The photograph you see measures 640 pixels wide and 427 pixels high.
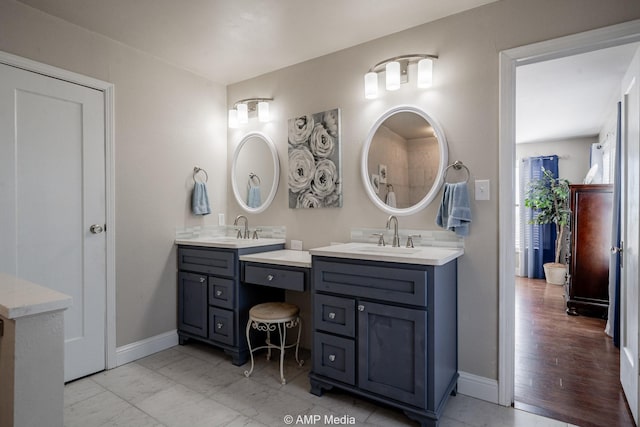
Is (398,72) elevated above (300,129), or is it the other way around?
(398,72)

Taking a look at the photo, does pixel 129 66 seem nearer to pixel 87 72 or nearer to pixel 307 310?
pixel 87 72

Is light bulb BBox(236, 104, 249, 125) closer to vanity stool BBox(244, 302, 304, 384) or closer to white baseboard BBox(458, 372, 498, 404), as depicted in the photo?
vanity stool BBox(244, 302, 304, 384)

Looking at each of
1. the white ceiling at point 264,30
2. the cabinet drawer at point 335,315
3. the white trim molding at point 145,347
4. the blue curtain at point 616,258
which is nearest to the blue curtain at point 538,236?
the white ceiling at point 264,30

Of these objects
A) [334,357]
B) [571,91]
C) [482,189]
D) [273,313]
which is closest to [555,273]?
[571,91]

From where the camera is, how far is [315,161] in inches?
109

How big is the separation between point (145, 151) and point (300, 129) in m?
1.24

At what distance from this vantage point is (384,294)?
1.86 metres

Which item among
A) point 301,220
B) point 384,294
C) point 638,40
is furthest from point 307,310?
point 638,40

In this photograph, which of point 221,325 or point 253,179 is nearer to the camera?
point 221,325

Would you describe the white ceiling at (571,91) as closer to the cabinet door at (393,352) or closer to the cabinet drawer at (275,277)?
the cabinet door at (393,352)

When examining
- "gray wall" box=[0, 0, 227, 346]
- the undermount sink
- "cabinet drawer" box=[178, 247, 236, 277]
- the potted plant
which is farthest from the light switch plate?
the potted plant

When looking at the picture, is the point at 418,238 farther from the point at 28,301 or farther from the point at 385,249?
the point at 28,301

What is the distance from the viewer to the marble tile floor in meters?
1.86

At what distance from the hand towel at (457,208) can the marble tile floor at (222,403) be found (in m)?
1.02
